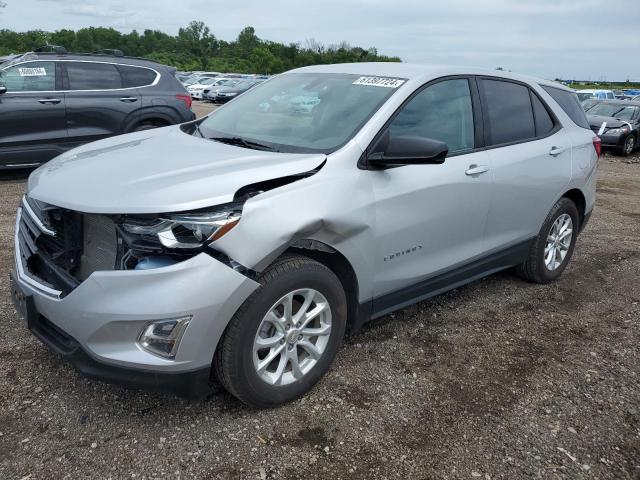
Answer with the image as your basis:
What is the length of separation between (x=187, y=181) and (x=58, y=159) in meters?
1.25

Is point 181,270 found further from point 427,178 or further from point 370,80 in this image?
point 370,80

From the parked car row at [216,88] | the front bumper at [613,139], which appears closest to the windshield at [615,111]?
the front bumper at [613,139]

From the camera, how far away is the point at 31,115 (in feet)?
25.0

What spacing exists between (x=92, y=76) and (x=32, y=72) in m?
0.78

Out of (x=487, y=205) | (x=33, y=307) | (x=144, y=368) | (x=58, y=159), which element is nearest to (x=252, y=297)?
(x=144, y=368)

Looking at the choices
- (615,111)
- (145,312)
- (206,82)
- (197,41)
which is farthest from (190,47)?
(145,312)

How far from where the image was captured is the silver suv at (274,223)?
8.01ft

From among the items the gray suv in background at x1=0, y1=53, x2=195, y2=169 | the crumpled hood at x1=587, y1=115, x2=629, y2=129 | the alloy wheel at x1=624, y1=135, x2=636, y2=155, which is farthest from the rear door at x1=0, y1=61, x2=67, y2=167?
the alloy wheel at x1=624, y1=135, x2=636, y2=155

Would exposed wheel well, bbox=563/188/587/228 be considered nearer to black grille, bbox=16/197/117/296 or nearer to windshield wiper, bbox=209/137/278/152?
windshield wiper, bbox=209/137/278/152

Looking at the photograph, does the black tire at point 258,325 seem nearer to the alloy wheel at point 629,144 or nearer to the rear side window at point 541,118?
the rear side window at point 541,118

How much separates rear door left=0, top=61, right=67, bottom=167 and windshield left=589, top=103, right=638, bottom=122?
14.6 metres

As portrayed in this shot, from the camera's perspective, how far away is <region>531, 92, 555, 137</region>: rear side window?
440cm

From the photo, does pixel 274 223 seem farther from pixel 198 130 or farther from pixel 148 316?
pixel 198 130

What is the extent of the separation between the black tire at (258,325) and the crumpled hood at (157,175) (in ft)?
1.44
